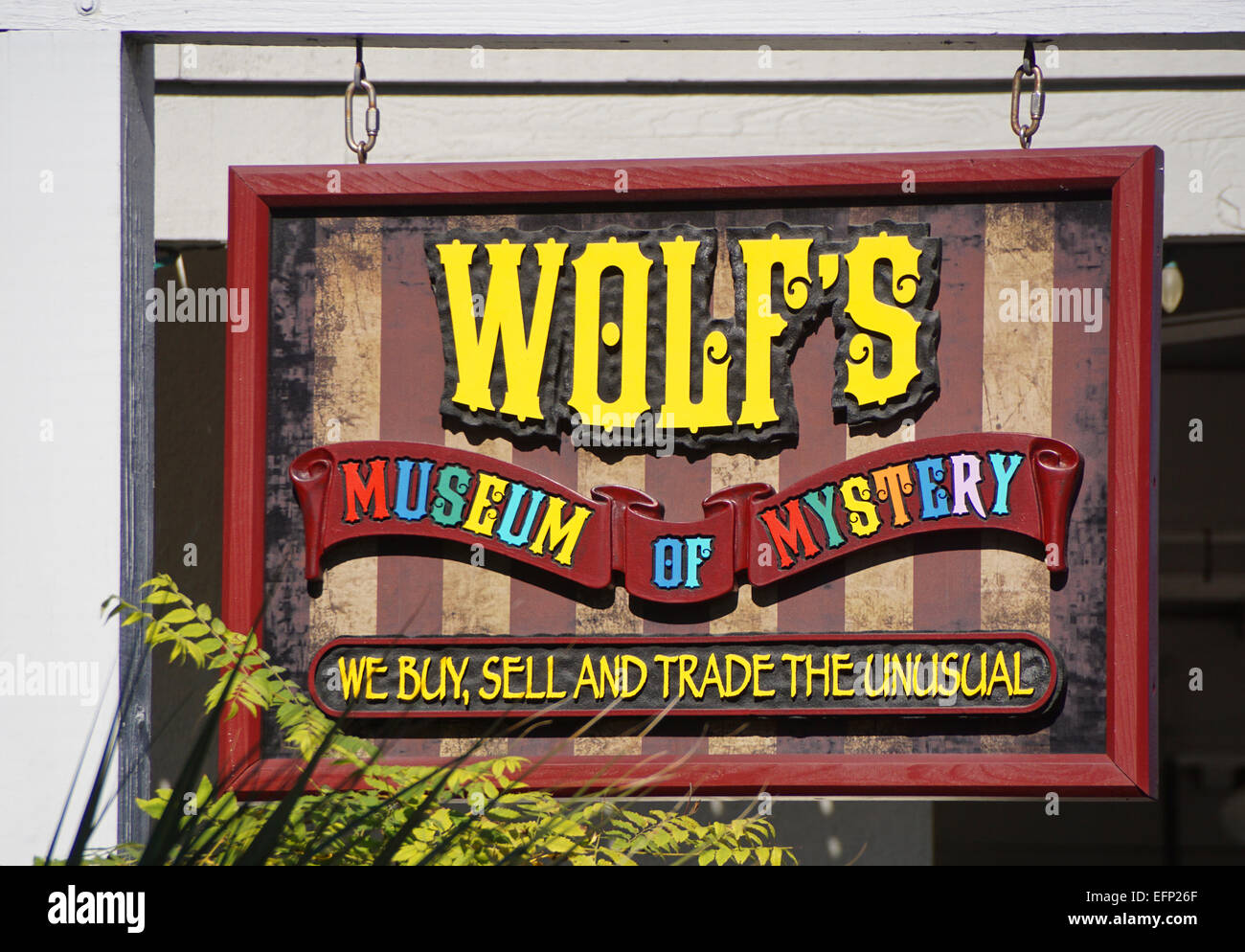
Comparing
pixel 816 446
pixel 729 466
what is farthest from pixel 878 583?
pixel 729 466

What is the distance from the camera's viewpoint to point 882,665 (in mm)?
2697

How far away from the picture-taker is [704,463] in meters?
2.77

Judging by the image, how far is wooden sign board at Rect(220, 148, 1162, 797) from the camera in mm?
2670

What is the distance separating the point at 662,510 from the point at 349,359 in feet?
3.18

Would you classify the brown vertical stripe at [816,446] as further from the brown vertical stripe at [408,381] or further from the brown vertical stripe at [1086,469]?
the brown vertical stripe at [408,381]

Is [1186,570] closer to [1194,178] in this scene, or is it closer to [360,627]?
[1194,178]

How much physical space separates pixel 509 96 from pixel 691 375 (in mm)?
2111

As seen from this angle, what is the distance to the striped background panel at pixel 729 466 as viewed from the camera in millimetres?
2680
